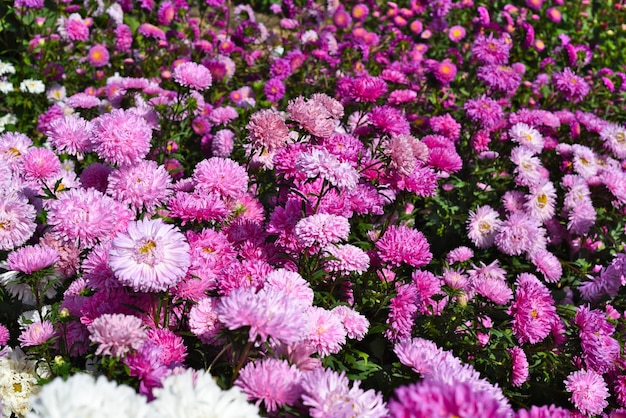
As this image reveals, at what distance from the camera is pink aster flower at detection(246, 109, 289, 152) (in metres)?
2.22

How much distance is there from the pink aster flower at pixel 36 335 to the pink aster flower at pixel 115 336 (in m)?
0.47

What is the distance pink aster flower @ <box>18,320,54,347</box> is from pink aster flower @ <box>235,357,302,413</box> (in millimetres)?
765

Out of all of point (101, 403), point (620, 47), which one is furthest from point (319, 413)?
point (620, 47)

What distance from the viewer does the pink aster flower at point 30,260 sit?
1856 mm

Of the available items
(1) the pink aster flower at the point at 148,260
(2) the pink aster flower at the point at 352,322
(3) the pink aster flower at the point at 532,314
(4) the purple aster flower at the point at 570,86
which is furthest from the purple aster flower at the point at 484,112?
(1) the pink aster flower at the point at 148,260

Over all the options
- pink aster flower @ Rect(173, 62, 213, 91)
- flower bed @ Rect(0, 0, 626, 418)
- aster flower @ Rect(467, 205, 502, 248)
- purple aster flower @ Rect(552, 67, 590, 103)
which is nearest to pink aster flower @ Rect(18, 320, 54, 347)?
flower bed @ Rect(0, 0, 626, 418)

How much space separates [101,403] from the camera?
3.85ft

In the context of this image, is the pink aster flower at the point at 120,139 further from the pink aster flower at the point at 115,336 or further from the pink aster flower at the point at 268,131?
the pink aster flower at the point at 115,336

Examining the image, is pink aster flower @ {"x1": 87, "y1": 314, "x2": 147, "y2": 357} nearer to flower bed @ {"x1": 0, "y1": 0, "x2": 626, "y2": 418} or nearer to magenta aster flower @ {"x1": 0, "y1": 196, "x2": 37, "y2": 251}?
flower bed @ {"x1": 0, "y1": 0, "x2": 626, "y2": 418}

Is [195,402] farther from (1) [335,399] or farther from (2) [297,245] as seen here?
(2) [297,245]

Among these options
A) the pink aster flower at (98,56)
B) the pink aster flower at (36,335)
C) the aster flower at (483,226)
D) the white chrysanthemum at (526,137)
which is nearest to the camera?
the pink aster flower at (36,335)

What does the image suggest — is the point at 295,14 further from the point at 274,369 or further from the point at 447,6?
the point at 274,369

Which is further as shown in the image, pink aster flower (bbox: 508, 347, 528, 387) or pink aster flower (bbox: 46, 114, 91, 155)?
pink aster flower (bbox: 46, 114, 91, 155)

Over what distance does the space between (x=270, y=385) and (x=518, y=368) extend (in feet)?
3.83
